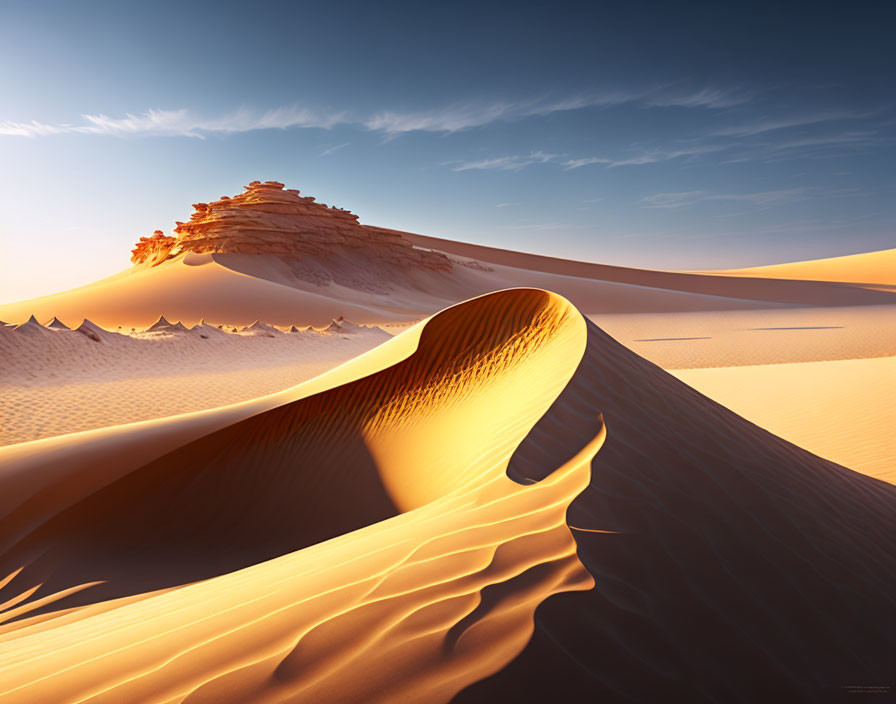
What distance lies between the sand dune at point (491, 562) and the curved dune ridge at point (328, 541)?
1cm

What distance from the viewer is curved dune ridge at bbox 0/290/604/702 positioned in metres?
1.48

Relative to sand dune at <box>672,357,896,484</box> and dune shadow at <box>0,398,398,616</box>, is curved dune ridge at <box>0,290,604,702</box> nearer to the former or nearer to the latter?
dune shadow at <box>0,398,398,616</box>

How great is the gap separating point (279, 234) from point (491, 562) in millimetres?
53909

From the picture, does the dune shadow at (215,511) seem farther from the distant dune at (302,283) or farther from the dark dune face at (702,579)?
the distant dune at (302,283)

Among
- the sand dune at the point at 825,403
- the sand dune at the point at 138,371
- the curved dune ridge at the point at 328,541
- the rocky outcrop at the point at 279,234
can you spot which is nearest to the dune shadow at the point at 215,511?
the curved dune ridge at the point at 328,541

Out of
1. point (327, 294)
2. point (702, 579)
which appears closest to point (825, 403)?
point (702, 579)

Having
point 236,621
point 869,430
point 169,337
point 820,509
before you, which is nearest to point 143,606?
point 236,621

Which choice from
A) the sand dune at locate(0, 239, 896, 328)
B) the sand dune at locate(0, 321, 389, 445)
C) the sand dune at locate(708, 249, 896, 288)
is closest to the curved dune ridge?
the sand dune at locate(0, 321, 389, 445)

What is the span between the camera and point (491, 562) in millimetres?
1800

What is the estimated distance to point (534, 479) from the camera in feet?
8.29

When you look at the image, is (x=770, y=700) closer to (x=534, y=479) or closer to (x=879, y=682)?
(x=879, y=682)

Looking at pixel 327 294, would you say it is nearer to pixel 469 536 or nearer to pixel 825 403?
pixel 825 403

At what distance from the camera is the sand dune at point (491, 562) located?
147 cm

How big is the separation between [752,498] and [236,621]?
253 cm
